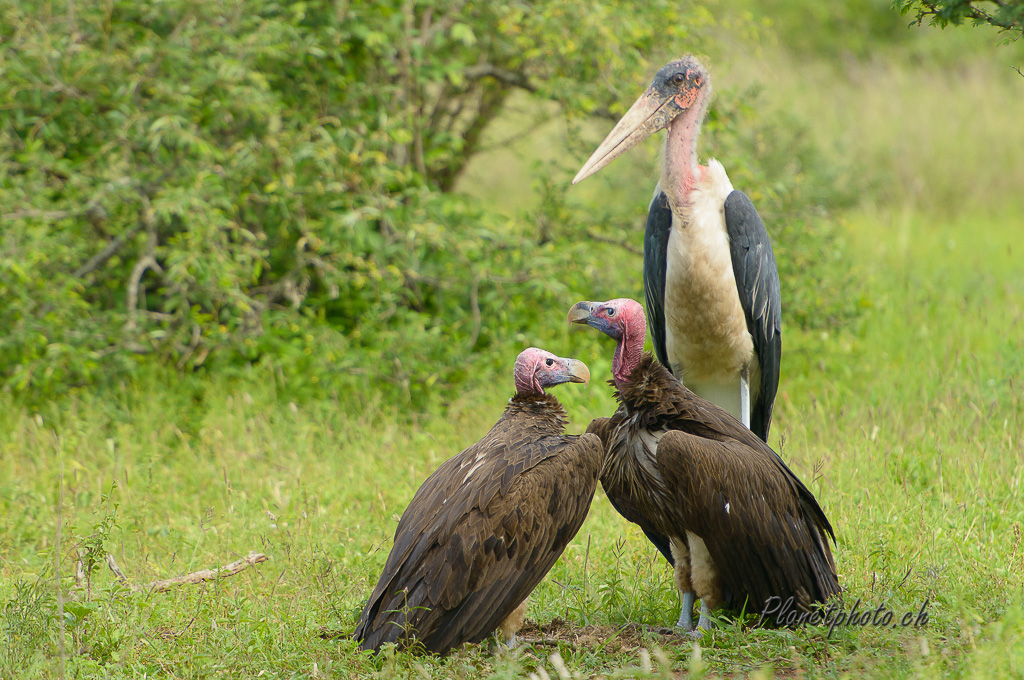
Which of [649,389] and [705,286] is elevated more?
[705,286]

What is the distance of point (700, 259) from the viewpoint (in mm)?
4312

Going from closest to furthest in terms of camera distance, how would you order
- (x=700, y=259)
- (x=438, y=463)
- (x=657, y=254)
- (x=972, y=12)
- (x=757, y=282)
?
(x=972, y=12), (x=700, y=259), (x=757, y=282), (x=657, y=254), (x=438, y=463)

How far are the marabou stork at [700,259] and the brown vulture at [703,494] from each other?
60 centimetres

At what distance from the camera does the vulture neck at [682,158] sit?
4.40m

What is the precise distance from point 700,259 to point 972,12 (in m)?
1.54

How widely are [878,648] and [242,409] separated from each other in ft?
13.3

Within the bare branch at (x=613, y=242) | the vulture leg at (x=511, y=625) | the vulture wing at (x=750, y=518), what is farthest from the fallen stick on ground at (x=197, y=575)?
the bare branch at (x=613, y=242)

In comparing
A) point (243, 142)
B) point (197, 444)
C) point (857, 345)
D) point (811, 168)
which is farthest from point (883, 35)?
point (197, 444)

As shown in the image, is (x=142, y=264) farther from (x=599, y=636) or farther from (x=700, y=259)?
(x=599, y=636)

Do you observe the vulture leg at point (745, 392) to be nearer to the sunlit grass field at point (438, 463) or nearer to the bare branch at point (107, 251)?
the sunlit grass field at point (438, 463)

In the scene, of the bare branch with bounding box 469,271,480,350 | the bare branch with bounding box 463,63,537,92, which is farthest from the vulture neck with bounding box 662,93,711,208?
the bare branch with bounding box 463,63,537,92

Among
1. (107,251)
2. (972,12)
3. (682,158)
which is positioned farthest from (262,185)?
(972,12)

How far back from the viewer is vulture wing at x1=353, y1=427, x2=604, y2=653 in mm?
3412

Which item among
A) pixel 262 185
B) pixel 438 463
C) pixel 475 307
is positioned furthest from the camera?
pixel 262 185
